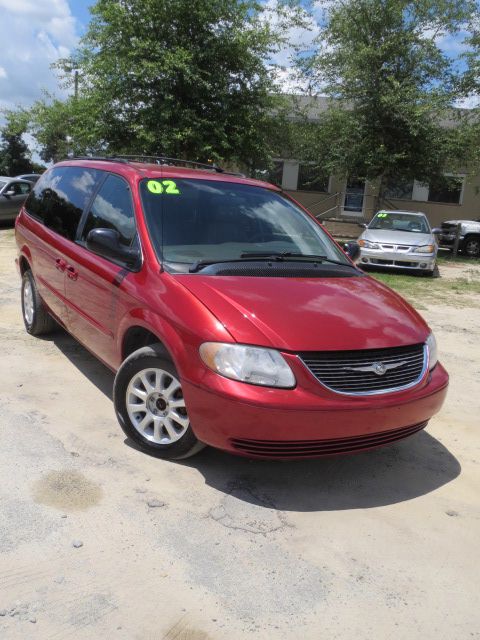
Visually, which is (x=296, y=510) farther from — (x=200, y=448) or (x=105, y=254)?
(x=105, y=254)

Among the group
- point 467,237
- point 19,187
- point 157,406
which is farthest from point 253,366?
point 467,237

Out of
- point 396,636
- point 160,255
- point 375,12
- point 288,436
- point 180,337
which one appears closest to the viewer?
point 396,636

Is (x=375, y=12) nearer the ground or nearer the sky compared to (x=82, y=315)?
nearer the sky

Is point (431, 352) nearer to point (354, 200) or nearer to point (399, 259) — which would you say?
point (399, 259)

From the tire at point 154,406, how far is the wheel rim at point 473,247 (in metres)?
18.0

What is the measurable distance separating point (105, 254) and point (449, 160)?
58.8ft

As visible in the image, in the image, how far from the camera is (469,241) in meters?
19.3

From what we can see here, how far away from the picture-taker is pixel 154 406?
3.50 m

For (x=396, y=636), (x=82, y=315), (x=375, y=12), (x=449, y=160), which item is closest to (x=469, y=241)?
(x=449, y=160)

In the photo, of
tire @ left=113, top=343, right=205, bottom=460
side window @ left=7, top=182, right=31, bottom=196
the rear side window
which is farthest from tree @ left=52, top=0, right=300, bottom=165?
tire @ left=113, top=343, right=205, bottom=460

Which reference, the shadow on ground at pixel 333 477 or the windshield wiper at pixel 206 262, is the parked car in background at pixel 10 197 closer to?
the windshield wiper at pixel 206 262

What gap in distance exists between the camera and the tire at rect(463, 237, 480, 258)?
63.1 ft

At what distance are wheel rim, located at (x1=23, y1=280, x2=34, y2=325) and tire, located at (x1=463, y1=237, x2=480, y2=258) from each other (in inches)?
650

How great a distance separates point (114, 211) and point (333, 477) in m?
2.39
